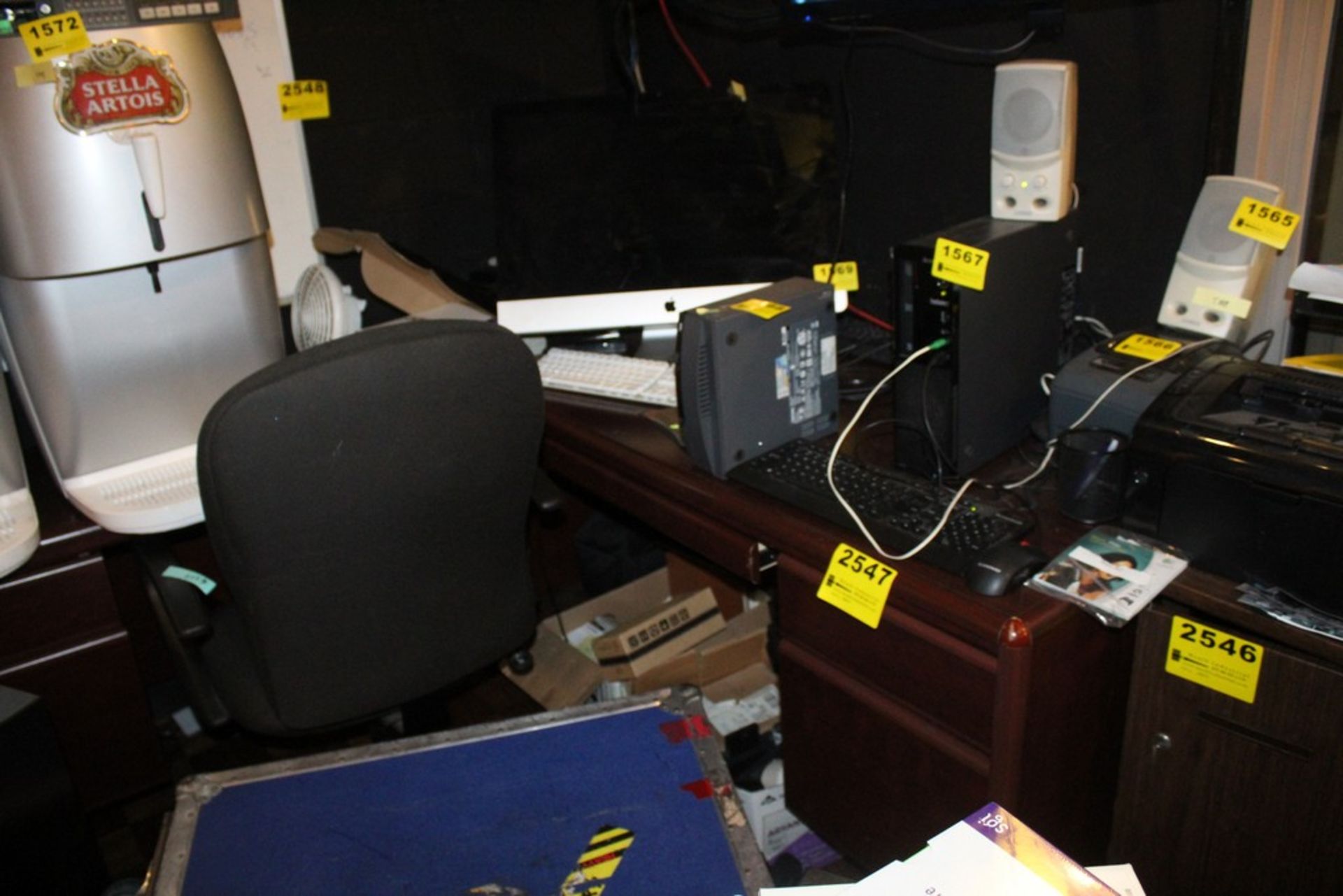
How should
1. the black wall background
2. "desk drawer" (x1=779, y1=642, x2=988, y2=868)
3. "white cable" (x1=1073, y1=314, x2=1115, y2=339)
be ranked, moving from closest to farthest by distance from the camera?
"desk drawer" (x1=779, y1=642, x2=988, y2=868), the black wall background, "white cable" (x1=1073, y1=314, x2=1115, y2=339)

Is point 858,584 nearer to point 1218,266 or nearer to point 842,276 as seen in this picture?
point 1218,266

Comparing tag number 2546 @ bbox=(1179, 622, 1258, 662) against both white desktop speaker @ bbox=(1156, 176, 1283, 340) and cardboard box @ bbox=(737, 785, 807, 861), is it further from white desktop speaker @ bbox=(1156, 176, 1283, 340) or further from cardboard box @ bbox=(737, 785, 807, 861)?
cardboard box @ bbox=(737, 785, 807, 861)

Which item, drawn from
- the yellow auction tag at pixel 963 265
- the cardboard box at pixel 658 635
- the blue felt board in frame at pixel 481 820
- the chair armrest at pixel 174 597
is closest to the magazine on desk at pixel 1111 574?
the yellow auction tag at pixel 963 265

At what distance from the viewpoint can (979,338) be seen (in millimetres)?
1421

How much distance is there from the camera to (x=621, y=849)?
3.69ft

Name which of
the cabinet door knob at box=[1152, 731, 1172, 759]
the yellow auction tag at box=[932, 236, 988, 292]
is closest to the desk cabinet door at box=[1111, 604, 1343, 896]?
the cabinet door knob at box=[1152, 731, 1172, 759]

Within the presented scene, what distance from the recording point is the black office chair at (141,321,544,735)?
127 centimetres

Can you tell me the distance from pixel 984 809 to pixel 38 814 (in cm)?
139

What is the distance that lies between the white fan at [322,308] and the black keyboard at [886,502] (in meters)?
0.91

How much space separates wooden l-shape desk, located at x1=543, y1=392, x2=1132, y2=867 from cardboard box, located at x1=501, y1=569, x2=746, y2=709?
35cm

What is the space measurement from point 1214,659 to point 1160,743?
0.16 metres

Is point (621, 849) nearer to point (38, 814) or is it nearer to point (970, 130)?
point (38, 814)

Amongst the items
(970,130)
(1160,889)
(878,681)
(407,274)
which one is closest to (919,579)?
(878,681)

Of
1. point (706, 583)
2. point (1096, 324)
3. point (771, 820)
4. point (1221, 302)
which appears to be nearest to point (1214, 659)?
point (1221, 302)
